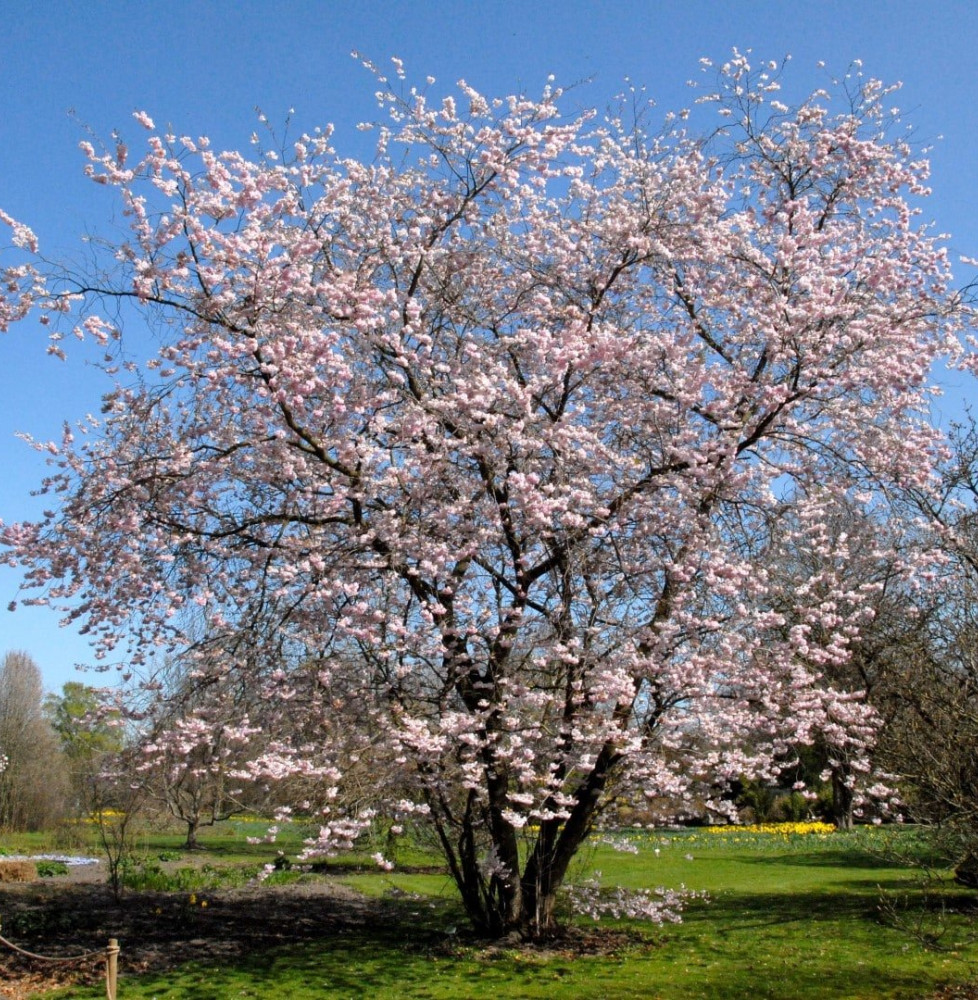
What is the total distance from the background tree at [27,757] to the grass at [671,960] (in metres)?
16.6

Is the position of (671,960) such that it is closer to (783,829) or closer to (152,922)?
(152,922)

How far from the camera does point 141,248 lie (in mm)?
7273

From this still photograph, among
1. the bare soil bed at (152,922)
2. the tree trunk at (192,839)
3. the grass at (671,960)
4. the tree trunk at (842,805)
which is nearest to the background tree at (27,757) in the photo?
the tree trunk at (192,839)

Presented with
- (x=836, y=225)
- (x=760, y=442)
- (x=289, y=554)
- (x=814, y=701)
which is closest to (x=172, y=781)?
(x=289, y=554)

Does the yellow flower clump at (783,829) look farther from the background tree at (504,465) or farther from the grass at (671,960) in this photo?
the background tree at (504,465)

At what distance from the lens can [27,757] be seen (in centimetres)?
2839

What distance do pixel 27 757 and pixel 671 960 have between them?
80.9 feet

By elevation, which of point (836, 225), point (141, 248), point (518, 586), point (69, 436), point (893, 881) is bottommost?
point (893, 881)

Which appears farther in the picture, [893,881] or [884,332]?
[893,881]

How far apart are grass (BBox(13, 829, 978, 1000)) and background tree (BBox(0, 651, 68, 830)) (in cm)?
1662

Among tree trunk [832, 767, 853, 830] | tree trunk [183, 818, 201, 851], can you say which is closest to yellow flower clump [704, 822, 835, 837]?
tree trunk [832, 767, 853, 830]

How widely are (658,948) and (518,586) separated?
4266 mm

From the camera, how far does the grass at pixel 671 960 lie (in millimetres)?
7977

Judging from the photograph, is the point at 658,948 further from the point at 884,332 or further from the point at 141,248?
the point at 141,248
